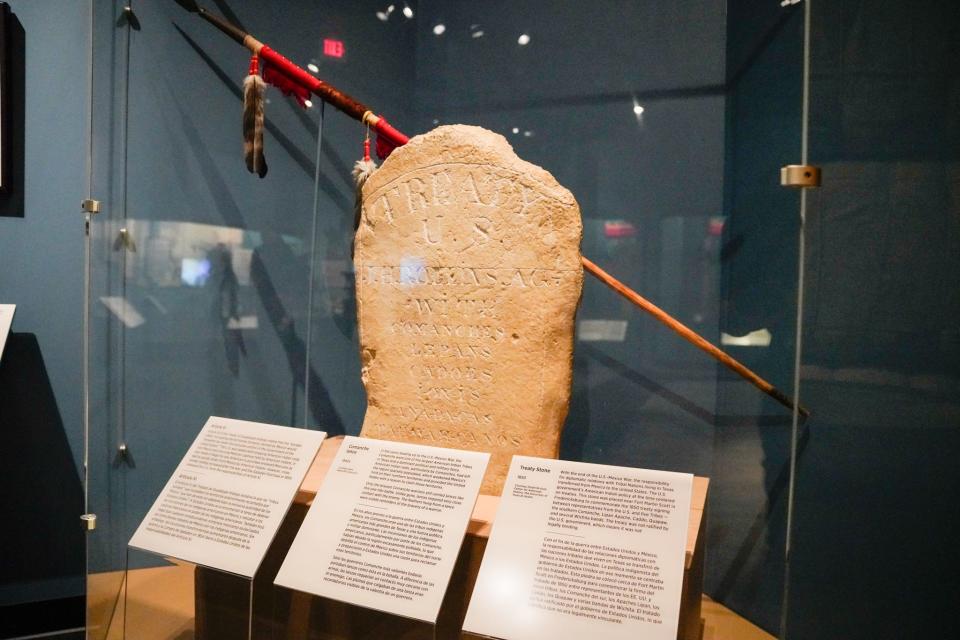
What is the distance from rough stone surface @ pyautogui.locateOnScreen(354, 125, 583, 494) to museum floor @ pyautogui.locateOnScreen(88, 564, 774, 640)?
2.43ft

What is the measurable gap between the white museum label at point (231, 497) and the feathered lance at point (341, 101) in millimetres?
1053

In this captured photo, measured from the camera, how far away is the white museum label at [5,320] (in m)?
2.71

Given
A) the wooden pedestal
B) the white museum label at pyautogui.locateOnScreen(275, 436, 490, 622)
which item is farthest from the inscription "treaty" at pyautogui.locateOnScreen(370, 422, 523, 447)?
the white museum label at pyautogui.locateOnScreen(275, 436, 490, 622)

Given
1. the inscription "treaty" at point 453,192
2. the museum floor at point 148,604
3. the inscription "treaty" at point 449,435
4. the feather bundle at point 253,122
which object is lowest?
the museum floor at point 148,604

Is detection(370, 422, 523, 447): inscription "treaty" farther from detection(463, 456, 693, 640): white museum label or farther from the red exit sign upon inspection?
the red exit sign

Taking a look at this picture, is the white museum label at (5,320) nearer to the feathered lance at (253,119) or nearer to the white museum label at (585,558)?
the feathered lance at (253,119)

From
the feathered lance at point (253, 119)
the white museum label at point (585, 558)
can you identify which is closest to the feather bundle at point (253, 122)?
Answer: the feathered lance at point (253, 119)

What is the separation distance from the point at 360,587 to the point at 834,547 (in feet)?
3.38

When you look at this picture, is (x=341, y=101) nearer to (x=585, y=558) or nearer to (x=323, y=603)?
(x=323, y=603)

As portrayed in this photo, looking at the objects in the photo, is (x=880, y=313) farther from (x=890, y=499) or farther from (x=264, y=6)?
(x=264, y=6)

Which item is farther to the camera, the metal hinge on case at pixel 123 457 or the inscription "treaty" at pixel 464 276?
the metal hinge on case at pixel 123 457

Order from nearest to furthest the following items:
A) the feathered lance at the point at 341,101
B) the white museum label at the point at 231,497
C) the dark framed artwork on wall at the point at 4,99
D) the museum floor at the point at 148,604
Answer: the white museum label at the point at 231,497 → the museum floor at the point at 148,604 → the feathered lance at the point at 341,101 → the dark framed artwork on wall at the point at 4,99

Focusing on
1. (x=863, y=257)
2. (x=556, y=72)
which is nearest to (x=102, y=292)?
(x=556, y=72)

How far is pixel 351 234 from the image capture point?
313cm
